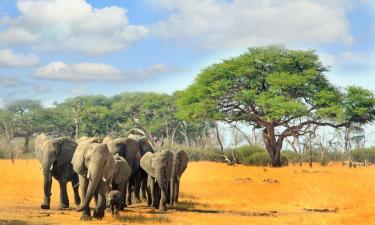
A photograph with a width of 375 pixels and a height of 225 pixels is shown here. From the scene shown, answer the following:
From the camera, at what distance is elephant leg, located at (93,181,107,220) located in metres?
15.5

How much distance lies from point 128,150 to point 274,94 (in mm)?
27264

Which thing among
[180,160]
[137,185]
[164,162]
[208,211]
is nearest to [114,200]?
[164,162]

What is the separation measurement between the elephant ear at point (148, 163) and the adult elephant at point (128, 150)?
2.35ft

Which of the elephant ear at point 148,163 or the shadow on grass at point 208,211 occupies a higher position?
the elephant ear at point 148,163

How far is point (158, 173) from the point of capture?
19375 millimetres

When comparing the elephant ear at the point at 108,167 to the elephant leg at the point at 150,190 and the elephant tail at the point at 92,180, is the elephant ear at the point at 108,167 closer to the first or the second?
the elephant tail at the point at 92,180

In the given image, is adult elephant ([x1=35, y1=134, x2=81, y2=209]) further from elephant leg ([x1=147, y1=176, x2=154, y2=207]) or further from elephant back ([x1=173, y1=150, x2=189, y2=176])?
elephant back ([x1=173, y1=150, x2=189, y2=176])

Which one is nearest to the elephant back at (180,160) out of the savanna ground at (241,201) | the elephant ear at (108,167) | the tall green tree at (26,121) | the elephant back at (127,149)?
the savanna ground at (241,201)

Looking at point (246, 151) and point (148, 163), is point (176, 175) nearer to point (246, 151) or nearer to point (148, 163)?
point (148, 163)

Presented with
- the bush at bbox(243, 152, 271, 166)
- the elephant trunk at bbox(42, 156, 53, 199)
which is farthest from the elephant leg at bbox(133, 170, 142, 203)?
the bush at bbox(243, 152, 271, 166)

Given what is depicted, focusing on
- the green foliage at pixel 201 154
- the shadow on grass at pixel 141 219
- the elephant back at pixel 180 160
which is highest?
the green foliage at pixel 201 154

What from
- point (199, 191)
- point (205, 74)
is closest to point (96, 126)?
point (205, 74)

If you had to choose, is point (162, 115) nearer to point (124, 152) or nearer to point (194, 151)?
point (194, 151)

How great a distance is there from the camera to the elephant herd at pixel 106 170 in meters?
15.3
